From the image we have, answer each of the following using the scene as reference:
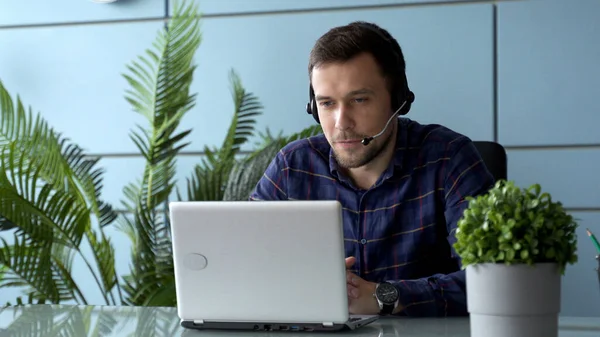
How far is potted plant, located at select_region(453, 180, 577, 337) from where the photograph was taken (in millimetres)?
999

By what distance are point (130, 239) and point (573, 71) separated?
1720 millimetres

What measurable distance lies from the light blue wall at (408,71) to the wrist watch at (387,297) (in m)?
1.45

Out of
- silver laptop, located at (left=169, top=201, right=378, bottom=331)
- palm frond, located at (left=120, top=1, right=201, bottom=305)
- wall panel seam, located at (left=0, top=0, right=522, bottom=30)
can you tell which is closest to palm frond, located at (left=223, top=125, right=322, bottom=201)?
palm frond, located at (left=120, top=1, right=201, bottom=305)

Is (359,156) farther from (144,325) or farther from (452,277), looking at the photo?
(144,325)

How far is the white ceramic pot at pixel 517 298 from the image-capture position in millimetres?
1003

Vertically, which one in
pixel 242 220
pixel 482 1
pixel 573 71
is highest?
pixel 482 1

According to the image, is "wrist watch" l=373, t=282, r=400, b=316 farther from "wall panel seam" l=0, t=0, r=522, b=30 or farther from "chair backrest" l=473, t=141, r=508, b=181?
"wall panel seam" l=0, t=0, r=522, b=30

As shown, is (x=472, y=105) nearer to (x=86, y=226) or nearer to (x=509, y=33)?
(x=509, y=33)

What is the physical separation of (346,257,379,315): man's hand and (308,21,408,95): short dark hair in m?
0.56

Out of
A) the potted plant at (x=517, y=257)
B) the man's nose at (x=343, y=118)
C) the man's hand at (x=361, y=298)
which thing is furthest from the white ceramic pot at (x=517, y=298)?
the man's nose at (x=343, y=118)

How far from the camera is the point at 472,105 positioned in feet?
9.18

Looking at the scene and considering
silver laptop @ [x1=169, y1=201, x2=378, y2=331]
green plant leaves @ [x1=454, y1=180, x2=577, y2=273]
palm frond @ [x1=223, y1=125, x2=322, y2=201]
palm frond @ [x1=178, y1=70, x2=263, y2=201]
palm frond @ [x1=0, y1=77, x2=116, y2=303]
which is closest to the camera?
green plant leaves @ [x1=454, y1=180, x2=577, y2=273]

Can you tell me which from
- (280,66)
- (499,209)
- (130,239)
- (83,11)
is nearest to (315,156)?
(499,209)

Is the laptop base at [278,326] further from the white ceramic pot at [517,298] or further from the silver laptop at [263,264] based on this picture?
the white ceramic pot at [517,298]
